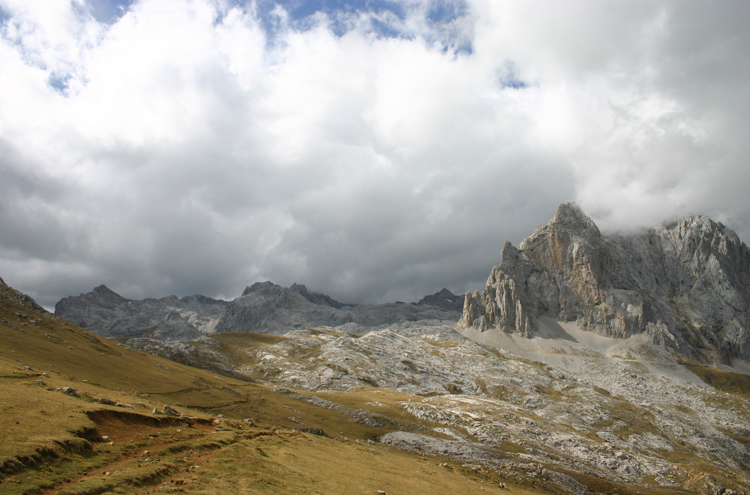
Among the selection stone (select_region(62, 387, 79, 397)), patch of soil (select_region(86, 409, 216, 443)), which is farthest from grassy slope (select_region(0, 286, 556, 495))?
stone (select_region(62, 387, 79, 397))

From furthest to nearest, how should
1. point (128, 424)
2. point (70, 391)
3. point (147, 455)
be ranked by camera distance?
point (70, 391), point (128, 424), point (147, 455)

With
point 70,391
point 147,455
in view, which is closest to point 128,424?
point 147,455

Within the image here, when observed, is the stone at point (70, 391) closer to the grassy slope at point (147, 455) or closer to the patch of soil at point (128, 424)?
the grassy slope at point (147, 455)

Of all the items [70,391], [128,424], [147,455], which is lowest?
[147,455]

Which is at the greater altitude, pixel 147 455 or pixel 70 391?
pixel 70 391

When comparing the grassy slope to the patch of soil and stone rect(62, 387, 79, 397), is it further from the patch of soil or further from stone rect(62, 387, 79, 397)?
stone rect(62, 387, 79, 397)

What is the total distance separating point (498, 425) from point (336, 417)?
4322 centimetres

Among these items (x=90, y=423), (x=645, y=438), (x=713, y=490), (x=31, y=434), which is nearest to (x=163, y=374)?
(x=90, y=423)

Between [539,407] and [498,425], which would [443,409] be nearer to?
[498,425]

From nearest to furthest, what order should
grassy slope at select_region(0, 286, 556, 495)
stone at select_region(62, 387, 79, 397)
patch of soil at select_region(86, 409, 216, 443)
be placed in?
1. grassy slope at select_region(0, 286, 556, 495)
2. patch of soil at select_region(86, 409, 216, 443)
3. stone at select_region(62, 387, 79, 397)

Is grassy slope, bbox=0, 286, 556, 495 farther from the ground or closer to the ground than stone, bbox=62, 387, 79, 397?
closer to the ground

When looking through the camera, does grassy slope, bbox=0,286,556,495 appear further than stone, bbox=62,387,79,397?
No

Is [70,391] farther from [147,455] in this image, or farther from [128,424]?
[147,455]

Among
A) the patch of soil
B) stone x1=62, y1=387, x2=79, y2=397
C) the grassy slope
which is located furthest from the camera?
stone x1=62, y1=387, x2=79, y2=397
